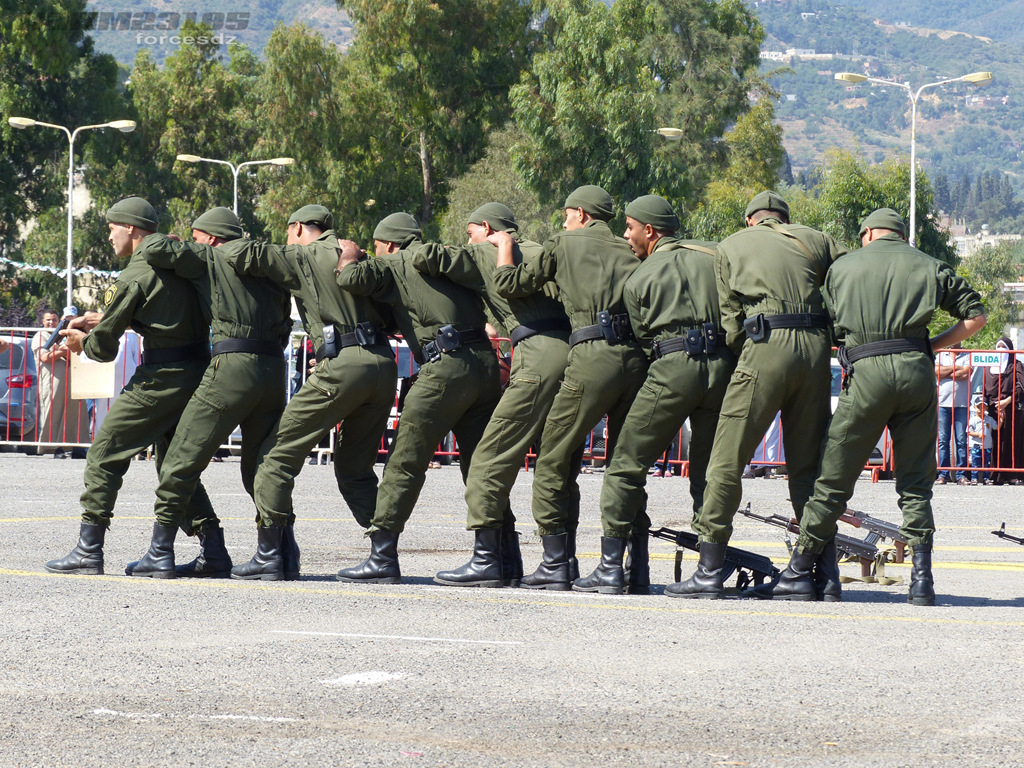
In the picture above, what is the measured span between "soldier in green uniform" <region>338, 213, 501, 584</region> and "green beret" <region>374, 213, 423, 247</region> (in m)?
0.14

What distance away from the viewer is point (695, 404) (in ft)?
24.2

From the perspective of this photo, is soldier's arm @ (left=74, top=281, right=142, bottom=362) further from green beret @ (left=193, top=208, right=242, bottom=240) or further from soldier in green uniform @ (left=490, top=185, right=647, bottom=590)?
soldier in green uniform @ (left=490, top=185, right=647, bottom=590)

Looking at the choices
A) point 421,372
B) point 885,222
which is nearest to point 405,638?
point 421,372

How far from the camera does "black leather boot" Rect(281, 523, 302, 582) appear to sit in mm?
7926

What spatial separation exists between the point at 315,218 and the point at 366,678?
11.2 ft

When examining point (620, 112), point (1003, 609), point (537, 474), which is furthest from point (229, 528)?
point (620, 112)

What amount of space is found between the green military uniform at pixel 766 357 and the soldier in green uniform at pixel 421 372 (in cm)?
134

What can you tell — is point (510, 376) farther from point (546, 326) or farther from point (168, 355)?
point (168, 355)

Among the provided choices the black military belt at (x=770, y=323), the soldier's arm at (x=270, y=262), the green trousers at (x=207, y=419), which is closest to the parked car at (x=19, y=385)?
the green trousers at (x=207, y=419)

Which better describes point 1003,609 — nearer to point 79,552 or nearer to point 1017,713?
point 1017,713

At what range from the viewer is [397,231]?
804 cm

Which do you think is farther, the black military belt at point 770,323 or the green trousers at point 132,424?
the green trousers at point 132,424

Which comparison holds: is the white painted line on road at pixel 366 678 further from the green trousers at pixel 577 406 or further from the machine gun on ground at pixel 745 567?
the machine gun on ground at pixel 745 567

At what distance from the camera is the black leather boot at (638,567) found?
7645 mm
